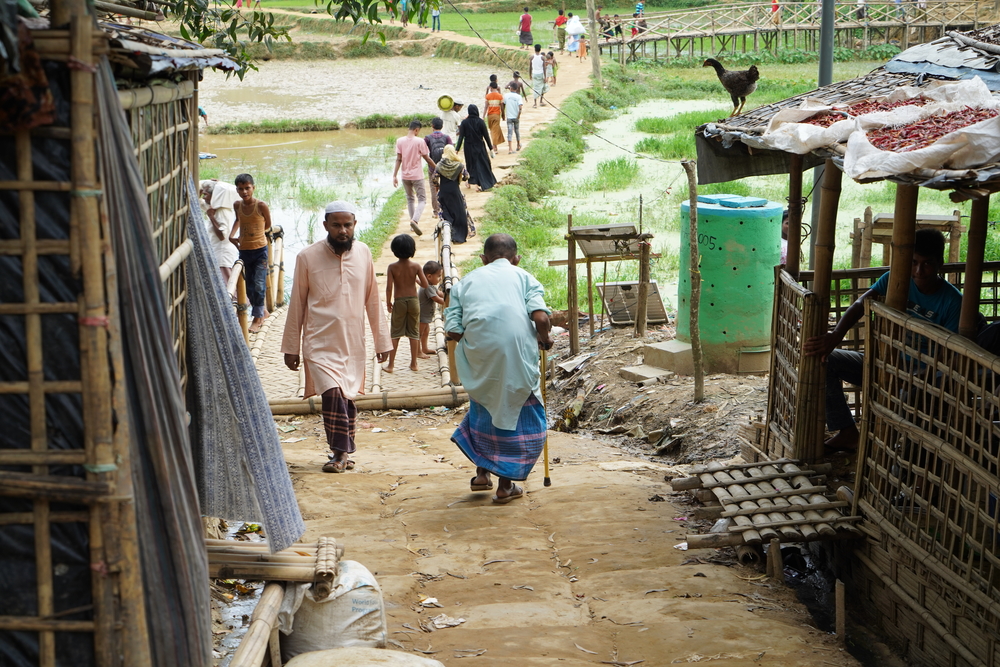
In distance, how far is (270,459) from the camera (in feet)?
12.3

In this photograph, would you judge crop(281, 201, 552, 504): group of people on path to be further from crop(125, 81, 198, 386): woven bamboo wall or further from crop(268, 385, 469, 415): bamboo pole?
crop(125, 81, 198, 386): woven bamboo wall

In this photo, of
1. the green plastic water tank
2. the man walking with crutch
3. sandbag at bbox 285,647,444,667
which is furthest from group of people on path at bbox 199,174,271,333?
sandbag at bbox 285,647,444,667

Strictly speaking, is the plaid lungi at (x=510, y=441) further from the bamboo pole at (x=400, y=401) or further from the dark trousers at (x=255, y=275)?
the dark trousers at (x=255, y=275)

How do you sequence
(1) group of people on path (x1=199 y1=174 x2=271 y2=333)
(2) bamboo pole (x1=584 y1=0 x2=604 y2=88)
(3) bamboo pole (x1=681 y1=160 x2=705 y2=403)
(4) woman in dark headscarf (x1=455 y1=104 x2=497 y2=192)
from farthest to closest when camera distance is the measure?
(2) bamboo pole (x1=584 y1=0 x2=604 y2=88)
(4) woman in dark headscarf (x1=455 y1=104 x2=497 y2=192)
(1) group of people on path (x1=199 y1=174 x2=271 y2=333)
(3) bamboo pole (x1=681 y1=160 x2=705 y2=403)

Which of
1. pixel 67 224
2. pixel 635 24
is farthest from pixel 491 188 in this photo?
pixel 635 24

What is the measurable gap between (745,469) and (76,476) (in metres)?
3.88

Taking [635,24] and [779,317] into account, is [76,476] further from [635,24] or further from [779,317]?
[635,24]

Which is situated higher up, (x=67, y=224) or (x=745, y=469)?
(x=67, y=224)

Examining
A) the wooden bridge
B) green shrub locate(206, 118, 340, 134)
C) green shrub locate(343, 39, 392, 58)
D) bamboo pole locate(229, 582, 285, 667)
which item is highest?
the wooden bridge

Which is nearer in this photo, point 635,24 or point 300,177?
point 300,177

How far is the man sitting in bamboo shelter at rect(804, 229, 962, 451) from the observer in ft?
15.9

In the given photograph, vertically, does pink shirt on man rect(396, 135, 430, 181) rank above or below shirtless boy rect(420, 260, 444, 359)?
above

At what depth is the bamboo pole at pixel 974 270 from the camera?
4258mm

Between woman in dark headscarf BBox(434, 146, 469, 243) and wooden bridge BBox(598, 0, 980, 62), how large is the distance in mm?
23763
